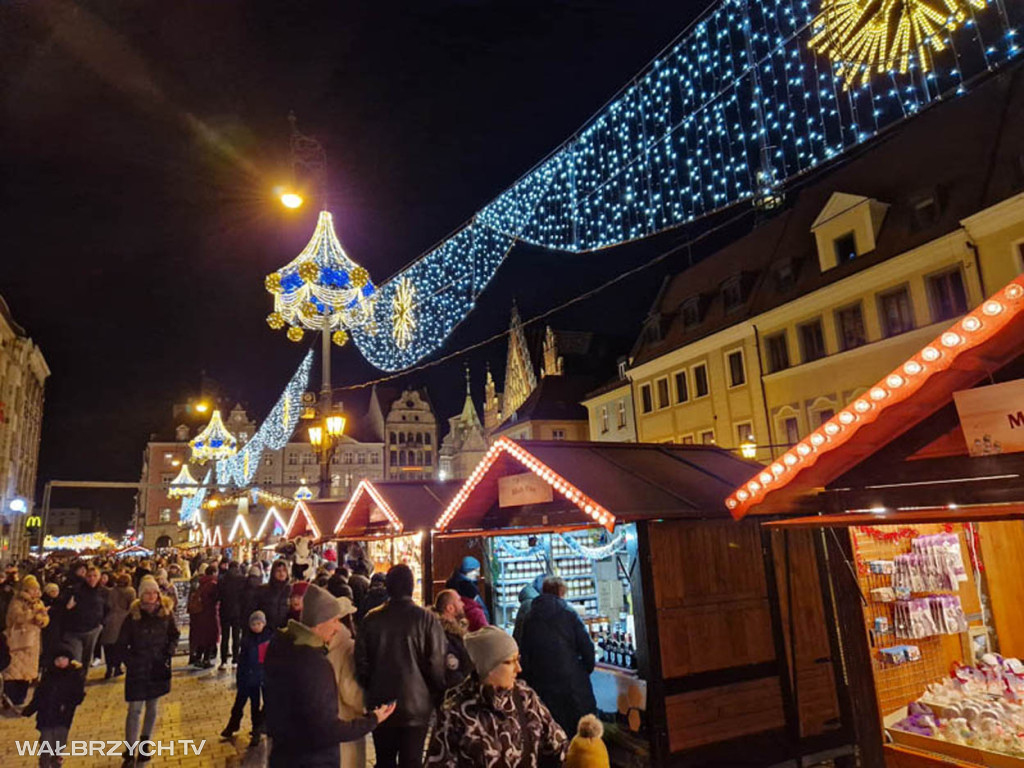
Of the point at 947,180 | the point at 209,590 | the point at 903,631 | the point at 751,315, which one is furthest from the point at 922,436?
the point at 751,315

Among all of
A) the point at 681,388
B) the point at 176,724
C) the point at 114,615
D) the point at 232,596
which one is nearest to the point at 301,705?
the point at 176,724

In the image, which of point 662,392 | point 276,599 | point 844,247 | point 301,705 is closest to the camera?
point 301,705

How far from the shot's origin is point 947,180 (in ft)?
57.5

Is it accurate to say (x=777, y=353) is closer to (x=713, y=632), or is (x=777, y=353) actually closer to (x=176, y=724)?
(x=713, y=632)

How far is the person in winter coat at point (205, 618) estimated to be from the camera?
1239 cm

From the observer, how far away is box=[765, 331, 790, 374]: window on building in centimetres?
2183

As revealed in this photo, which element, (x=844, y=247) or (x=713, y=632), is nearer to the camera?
(x=713, y=632)

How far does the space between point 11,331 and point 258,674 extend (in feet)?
169

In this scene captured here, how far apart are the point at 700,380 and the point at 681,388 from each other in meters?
1.32

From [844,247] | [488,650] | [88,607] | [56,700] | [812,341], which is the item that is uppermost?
[844,247]

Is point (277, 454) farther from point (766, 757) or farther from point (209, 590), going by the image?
point (766, 757)

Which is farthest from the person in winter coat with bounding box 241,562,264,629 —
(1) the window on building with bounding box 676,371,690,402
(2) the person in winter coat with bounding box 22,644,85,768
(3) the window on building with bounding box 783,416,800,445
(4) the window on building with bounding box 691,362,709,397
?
(1) the window on building with bounding box 676,371,690,402

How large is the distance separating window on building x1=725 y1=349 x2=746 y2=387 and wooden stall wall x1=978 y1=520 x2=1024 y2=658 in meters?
17.1

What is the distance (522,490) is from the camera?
9438 millimetres
